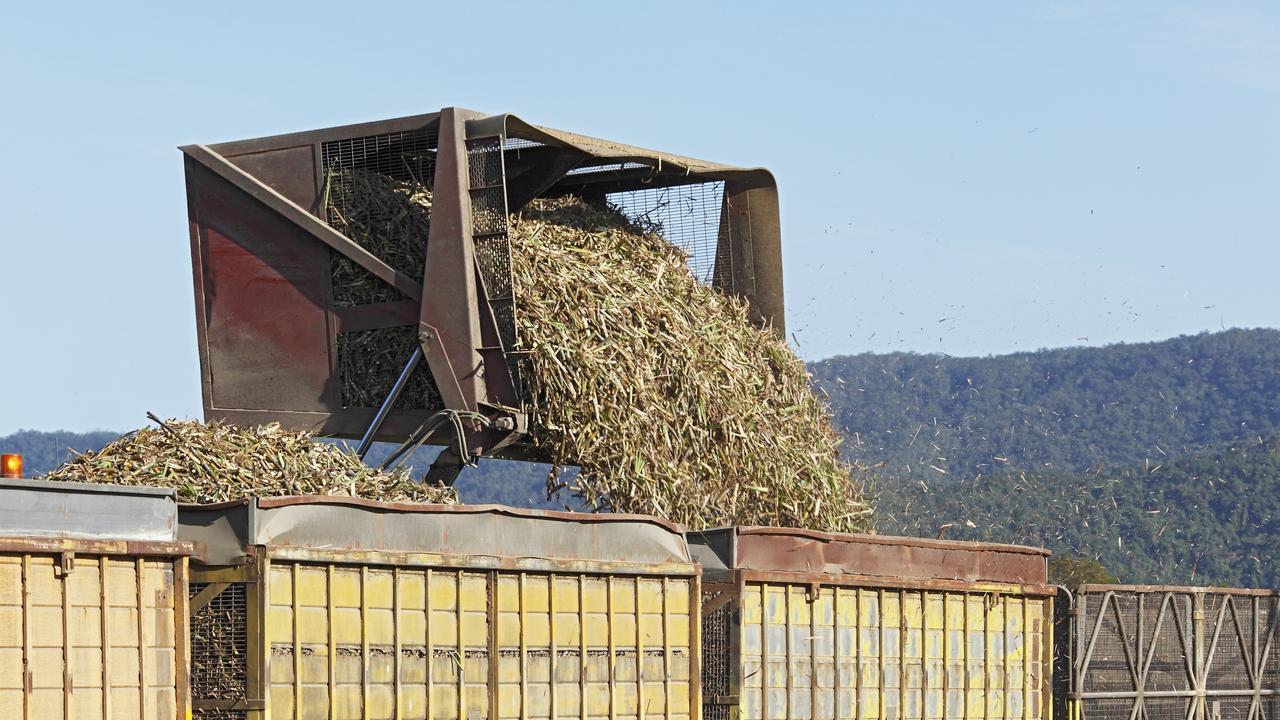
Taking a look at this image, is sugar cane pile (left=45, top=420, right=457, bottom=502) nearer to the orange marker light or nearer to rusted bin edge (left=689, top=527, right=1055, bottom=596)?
the orange marker light

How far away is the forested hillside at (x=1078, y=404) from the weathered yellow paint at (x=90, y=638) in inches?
2433

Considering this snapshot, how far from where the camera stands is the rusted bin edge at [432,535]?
636 cm

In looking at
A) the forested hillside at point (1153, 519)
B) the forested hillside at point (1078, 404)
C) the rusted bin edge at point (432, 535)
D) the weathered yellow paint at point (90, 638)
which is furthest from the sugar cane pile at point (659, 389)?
the forested hillside at point (1078, 404)

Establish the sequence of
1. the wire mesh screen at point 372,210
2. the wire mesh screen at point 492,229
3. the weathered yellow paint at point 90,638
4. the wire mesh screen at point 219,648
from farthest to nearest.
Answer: the wire mesh screen at point 372,210, the wire mesh screen at point 492,229, the wire mesh screen at point 219,648, the weathered yellow paint at point 90,638

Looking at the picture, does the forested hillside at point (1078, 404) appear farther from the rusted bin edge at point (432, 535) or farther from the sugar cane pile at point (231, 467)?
the sugar cane pile at point (231, 467)

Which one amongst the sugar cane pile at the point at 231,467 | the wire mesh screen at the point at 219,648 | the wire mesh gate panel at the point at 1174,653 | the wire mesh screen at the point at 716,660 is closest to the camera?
the wire mesh screen at the point at 219,648

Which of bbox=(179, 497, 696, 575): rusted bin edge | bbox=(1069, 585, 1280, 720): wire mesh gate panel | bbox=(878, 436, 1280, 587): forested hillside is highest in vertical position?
bbox=(179, 497, 696, 575): rusted bin edge

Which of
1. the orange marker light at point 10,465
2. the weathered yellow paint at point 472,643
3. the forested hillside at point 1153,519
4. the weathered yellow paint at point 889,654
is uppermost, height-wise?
the orange marker light at point 10,465

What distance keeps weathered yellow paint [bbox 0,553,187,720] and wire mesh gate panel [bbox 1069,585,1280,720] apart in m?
7.60

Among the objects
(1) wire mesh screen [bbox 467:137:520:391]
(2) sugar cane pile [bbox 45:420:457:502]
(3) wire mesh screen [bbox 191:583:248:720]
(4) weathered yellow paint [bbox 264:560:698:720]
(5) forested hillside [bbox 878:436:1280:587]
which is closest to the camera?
(3) wire mesh screen [bbox 191:583:248:720]

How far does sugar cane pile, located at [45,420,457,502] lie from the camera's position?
7.17m

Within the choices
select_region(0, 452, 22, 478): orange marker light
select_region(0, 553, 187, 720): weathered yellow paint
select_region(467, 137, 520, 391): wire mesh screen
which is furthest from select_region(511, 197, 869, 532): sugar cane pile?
select_region(0, 452, 22, 478): orange marker light

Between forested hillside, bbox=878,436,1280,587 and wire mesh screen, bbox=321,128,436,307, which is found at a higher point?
wire mesh screen, bbox=321,128,436,307

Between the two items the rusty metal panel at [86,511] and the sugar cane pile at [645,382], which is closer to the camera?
the rusty metal panel at [86,511]
